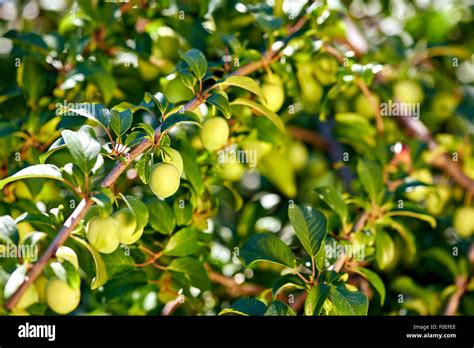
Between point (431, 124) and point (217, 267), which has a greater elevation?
point (431, 124)

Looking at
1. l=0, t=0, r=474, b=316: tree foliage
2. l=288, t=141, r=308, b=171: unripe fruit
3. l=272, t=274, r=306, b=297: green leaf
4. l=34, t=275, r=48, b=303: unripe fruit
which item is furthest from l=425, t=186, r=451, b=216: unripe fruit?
l=34, t=275, r=48, b=303: unripe fruit

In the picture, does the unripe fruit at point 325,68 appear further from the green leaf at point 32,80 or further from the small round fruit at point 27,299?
the small round fruit at point 27,299

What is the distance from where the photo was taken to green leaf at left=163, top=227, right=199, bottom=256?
36.8 inches

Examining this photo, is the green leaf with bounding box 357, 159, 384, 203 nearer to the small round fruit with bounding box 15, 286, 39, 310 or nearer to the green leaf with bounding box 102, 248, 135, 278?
the green leaf with bounding box 102, 248, 135, 278

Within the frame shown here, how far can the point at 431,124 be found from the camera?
151 cm

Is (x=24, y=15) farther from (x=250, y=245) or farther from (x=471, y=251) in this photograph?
(x=471, y=251)

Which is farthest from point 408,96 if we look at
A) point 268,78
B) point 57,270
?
point 57,270

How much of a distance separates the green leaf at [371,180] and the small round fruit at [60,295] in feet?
1.54

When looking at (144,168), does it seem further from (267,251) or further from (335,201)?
(335,201)

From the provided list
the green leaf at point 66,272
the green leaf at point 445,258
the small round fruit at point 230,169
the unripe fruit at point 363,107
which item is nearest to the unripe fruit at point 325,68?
the unripe fruit at point 363,107

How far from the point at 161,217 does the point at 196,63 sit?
9.1 inches

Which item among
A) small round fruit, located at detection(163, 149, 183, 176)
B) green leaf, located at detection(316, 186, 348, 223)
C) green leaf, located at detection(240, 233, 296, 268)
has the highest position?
small round fruit, located at detection(163, 149, 183, 176)

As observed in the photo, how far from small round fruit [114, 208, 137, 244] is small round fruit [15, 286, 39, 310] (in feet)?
0.61
